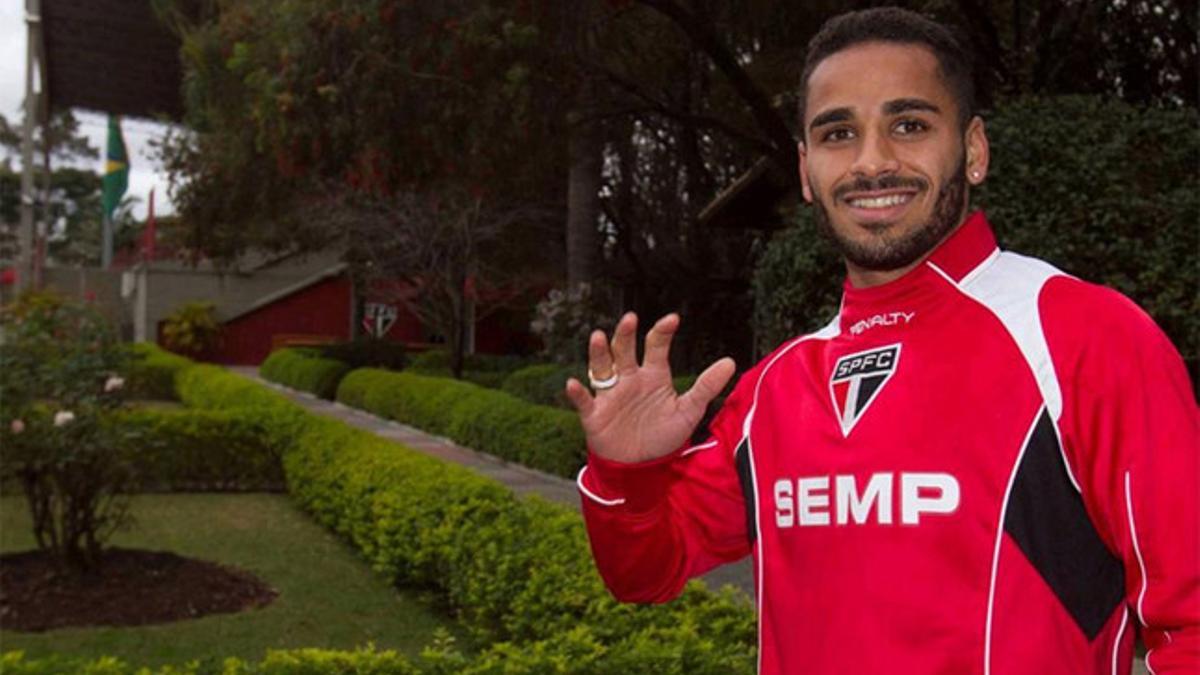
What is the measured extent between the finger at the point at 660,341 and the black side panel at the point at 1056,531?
0.64 metres

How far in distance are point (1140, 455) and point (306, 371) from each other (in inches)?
1068

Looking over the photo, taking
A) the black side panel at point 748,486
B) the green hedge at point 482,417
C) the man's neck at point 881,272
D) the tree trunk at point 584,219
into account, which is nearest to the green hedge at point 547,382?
the green hedge at point 482,417

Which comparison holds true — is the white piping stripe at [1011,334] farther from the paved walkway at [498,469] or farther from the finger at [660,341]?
the paved walkway at [498,469]

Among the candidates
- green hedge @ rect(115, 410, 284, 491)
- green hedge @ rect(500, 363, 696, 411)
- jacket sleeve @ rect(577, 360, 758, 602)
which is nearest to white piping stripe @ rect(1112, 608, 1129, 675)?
jacket sleeve @ rect(577, 360, 758, 602)

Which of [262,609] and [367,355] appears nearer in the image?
[262,609]

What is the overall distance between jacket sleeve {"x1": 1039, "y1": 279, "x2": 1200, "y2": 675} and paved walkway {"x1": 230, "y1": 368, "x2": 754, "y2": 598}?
549 cm

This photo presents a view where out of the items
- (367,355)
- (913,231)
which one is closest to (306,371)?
(367,355)

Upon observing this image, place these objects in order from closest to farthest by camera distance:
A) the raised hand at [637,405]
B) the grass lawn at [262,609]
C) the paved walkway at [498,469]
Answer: the raised hand at [637,405]
the grass lawn at [262,609]
the paved walkway at [498,469]

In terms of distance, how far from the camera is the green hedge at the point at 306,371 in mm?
26438

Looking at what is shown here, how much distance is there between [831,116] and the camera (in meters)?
2.15

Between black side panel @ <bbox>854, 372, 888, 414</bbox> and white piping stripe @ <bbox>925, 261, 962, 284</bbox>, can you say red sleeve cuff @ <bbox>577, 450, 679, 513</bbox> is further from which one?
white piping stripe @ <bbox>925, 261, 962, 284</bbox>

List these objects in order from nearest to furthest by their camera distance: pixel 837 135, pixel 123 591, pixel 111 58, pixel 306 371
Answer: pixel 837 135 → pixel 123 591 → pixel 306 371 → pixel 111 58

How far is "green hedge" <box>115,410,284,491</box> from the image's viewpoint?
44.9 ft

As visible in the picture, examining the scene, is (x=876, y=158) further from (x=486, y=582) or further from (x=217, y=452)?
(x=217, y=452)
